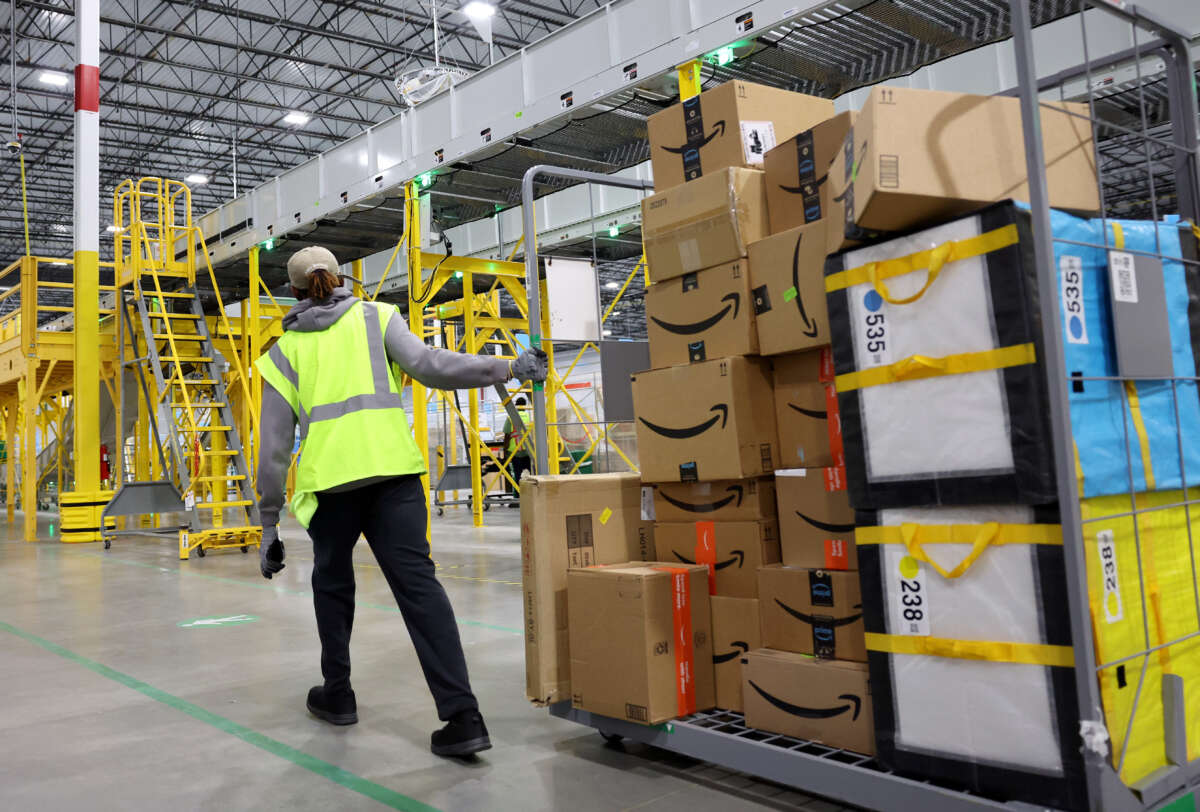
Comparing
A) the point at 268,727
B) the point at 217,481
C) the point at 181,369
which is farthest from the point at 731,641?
the point at 217,481

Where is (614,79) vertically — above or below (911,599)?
above

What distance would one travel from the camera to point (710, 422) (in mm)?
3277

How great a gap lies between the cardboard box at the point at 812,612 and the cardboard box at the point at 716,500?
223 mm

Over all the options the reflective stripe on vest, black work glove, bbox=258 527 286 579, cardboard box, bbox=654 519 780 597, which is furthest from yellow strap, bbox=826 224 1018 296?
black work glove, bbox=258 527 286 579

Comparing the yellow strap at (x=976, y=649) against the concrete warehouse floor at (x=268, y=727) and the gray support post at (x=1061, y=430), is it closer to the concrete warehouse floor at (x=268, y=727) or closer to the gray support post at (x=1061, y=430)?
the gray support post at (x=1061, y=430)

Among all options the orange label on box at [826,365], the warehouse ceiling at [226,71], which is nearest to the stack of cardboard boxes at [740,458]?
the orange label on box at [826,365]

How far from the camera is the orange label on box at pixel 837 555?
2.94m

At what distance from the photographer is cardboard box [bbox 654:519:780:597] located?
3.23 meters

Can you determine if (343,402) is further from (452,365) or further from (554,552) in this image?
(554,552)

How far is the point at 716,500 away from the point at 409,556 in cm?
118

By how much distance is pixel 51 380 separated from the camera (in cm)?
2078

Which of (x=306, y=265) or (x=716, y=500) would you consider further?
(x=306, y=265)

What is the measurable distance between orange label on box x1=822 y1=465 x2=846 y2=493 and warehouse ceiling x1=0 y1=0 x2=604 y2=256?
17437 mm

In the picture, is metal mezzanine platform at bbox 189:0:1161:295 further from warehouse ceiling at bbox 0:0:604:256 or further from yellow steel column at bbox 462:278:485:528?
warehouse ceiling at bbox 0:0:604:256
